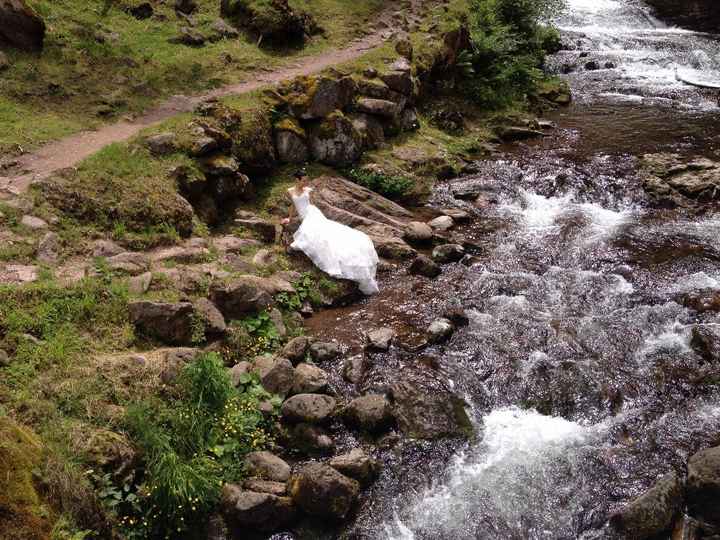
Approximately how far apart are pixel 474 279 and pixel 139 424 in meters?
8.27

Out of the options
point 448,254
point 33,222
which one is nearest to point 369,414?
point 448,254

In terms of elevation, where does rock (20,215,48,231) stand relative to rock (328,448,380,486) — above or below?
above

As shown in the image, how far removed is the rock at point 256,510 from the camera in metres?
7.52

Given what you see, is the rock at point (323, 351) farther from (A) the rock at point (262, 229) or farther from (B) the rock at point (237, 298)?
(A) the rock at point (262, 229)

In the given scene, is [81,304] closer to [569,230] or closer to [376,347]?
[376,347]

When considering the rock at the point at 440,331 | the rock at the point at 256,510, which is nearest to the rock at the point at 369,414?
the rock at the point at 256,510

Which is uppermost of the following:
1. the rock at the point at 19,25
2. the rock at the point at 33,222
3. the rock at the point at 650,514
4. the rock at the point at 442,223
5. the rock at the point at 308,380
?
the rock at the point at 19,25

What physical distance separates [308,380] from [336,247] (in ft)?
13.3

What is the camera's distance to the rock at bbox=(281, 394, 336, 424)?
29.7 ft

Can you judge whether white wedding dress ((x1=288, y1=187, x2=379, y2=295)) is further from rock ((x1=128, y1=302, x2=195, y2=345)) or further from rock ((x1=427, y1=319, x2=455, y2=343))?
rock ((x1=128, y1=302, x2=195, y2=345))

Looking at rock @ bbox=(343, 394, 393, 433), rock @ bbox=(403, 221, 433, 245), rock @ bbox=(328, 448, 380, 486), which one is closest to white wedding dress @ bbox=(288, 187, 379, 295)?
rock @ bbox=(403, 221, 433, 245)

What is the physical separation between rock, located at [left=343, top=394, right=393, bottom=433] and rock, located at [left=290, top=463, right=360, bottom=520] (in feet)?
4.34

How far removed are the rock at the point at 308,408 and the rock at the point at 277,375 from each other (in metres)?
0.36

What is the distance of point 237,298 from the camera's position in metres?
11.0
